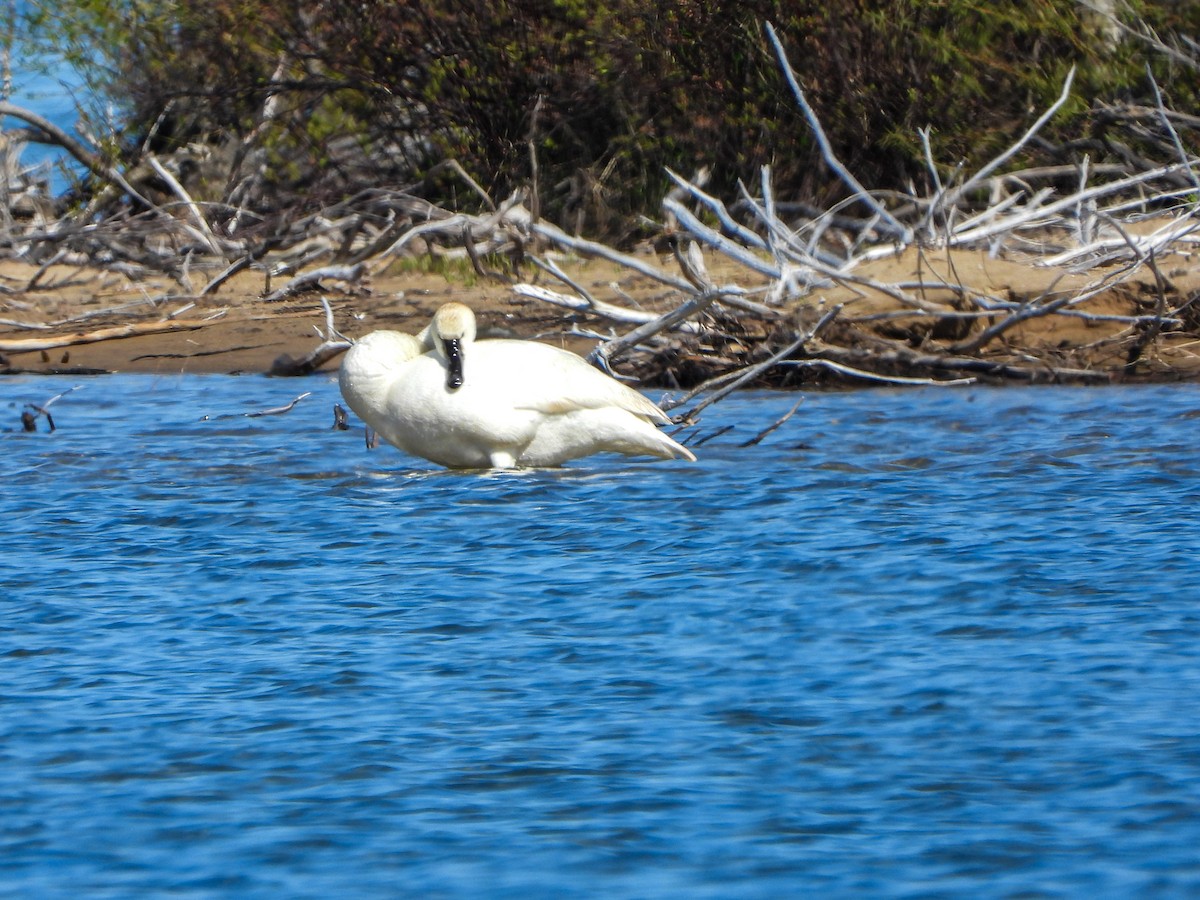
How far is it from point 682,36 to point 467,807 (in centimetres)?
1127

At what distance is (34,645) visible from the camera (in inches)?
198

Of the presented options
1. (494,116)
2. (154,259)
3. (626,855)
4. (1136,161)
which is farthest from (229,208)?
(626,855)

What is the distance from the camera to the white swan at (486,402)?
7660 mm

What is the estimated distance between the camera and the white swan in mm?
7660

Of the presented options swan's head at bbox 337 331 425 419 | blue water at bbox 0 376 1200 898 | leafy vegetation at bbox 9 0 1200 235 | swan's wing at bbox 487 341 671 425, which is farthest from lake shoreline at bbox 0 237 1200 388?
blue water at bbox 0 376 1200 898

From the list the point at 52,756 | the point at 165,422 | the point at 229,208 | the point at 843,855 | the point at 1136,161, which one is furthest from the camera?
the point at 229,208

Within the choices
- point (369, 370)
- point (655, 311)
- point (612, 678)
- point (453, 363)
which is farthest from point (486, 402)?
point (655, 311)

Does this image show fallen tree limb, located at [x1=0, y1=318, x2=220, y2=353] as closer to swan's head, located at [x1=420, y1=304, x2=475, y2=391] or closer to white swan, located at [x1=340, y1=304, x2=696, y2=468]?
white swan, located at [x1=340, y1=304, x2=696, y2=468]

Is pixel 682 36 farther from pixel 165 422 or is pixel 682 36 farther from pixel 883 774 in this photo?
pixel 883 774

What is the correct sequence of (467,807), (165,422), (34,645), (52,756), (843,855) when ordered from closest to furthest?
(843,855), (467,807), (52,756), (34,645), (165,422)

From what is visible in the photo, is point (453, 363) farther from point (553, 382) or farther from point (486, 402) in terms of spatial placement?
point (553, 382)

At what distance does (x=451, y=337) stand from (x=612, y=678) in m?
3.36

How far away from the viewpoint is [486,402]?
7664 mm

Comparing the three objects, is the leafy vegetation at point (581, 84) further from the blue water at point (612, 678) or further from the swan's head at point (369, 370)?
the swan's head at point (369, 370)
